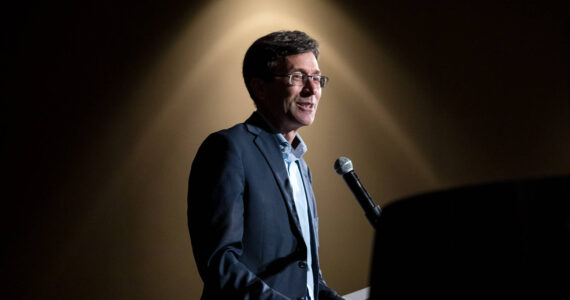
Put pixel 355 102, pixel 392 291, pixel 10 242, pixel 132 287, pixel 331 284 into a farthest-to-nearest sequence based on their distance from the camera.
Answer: pixel 355 102
pixel 331 284
pixel 132 287
pixel 10 242
pixel 392 291

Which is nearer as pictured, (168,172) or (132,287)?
(132,287)

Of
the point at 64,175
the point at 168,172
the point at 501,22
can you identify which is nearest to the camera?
the point at 64,175

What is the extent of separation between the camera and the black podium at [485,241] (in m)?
0.29

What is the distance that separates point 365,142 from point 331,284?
3.09ft

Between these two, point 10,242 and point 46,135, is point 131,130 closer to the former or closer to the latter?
point 46,135

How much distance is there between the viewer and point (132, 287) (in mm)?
1906

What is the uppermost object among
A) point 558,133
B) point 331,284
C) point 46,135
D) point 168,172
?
point 46,135

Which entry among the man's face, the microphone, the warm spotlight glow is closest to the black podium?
the microphone

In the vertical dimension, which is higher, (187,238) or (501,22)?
(187,238)

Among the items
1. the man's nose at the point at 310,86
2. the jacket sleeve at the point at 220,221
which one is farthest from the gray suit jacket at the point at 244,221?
the man's nose at the point at 310,86

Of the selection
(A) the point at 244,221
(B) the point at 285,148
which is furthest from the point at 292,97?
(A) the point at 244,221

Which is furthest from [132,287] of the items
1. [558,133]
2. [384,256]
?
[558,133]

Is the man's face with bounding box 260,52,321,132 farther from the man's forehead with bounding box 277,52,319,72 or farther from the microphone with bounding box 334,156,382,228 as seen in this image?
the microphone with bounding box 334,156,382,228

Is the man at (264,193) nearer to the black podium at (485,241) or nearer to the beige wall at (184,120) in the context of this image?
the beige wall at (184,120)
